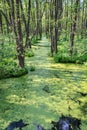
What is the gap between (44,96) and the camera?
28.8 ft

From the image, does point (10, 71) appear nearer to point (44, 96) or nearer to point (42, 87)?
point (42, 87)

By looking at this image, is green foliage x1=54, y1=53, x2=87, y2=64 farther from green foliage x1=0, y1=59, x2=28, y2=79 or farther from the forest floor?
green foliage x1=0, y1=59, x2=28, y2=79

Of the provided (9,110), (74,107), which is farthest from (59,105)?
(9,110)

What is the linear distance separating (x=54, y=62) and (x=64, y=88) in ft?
18.5

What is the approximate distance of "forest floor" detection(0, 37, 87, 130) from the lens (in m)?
6.98

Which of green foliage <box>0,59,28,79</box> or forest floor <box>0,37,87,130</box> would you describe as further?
green foliage <box>0,59,28,79</box>

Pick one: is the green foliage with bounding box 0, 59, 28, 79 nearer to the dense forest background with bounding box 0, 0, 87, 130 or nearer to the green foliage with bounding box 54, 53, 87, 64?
the dense forest background with bounding box 0, 0, 87, 130

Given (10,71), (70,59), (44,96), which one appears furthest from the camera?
(70,59)

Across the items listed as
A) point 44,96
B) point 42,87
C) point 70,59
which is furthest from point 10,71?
point 70,59

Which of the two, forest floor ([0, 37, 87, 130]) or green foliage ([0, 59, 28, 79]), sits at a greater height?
green foliage ([0, 59, 28, 79])

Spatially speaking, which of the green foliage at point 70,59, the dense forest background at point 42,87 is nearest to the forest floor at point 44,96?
the dense forest background at point 42,87

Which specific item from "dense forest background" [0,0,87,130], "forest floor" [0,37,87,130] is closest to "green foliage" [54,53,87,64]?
"dense forest background" [0,0,87,130]

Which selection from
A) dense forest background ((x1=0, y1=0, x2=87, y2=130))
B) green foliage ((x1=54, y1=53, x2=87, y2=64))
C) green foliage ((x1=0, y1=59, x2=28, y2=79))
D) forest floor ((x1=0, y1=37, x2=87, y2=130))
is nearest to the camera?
forest floor ((x1=0, y1=37, x2=87, y2=130))

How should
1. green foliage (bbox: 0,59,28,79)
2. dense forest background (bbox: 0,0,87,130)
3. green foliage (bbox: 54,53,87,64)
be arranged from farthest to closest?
green foliage (bbox: 54,53,87,64)
green foliage (bbox: 0,59,28,79)
dense forest background (bbox: 0,0,87,130)
